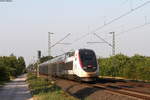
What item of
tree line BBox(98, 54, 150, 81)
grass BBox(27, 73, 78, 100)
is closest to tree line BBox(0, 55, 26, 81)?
tree line BBox(98, 54, 150, 81)

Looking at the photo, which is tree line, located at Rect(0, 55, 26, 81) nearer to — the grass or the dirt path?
the dirt path

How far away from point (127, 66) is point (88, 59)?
21.7m

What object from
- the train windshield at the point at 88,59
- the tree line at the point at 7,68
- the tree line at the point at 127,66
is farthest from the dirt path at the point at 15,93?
the tree line at the point at 7,68

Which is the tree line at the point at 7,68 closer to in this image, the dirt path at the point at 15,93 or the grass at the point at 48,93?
the dirt path at the point at 15,93

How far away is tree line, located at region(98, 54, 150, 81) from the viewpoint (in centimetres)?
5087

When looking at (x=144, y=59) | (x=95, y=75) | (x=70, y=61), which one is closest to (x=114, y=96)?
(x=95, y=75)

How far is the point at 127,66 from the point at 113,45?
6.27 metres

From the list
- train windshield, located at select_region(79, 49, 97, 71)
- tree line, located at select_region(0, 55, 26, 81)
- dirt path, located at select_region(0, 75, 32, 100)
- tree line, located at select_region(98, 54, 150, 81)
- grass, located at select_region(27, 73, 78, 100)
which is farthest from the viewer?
tree line, located at select_region(0, 55, 26, 81)

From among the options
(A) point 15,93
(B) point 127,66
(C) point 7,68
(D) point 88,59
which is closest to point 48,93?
(A) point 15,93

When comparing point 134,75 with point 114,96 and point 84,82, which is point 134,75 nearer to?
point 84,82

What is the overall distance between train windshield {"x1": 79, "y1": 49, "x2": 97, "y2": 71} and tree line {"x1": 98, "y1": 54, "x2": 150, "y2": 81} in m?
13.5

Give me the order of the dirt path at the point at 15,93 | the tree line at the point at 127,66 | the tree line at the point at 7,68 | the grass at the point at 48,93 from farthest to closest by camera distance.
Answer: the tree line at the point at 7,68 < the tree line at the point at 127,66 < the dirt path at the point at 15,93 < the grass at the point at 48,93

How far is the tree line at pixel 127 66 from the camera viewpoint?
2003 inches

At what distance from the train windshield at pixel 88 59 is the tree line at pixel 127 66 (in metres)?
13.5
